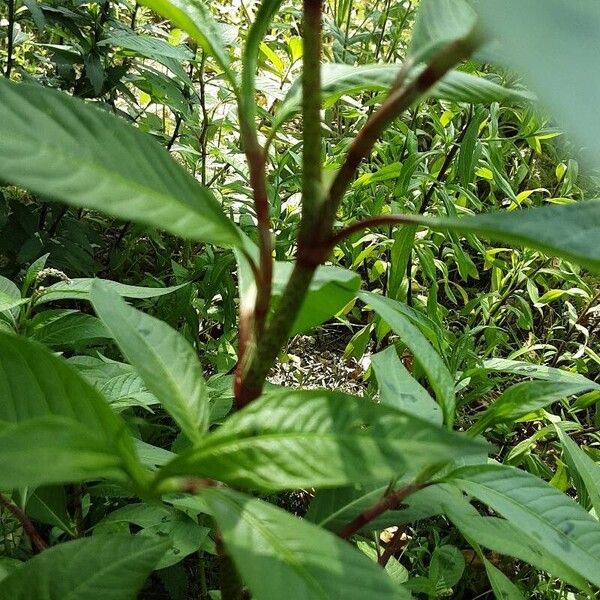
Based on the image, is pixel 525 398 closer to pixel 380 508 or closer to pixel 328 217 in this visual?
pixel 380 508

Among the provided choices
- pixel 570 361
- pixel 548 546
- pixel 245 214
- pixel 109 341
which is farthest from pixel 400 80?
pixel 570 361

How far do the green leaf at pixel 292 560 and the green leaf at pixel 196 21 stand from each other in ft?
0.93

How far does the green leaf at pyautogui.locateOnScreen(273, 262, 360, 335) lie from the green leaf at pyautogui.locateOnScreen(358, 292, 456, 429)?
0.04 metres

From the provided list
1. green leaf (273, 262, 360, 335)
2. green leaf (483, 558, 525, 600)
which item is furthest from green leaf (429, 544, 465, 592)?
green leaf (273, 262, 360, 335)

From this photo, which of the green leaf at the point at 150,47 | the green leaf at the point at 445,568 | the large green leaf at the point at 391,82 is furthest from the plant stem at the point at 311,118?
the green leaf at the point at 150,47

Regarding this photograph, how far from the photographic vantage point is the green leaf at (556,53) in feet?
0.64

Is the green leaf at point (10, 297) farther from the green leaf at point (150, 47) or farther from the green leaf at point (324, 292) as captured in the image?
the green leaf at point (150, 47)

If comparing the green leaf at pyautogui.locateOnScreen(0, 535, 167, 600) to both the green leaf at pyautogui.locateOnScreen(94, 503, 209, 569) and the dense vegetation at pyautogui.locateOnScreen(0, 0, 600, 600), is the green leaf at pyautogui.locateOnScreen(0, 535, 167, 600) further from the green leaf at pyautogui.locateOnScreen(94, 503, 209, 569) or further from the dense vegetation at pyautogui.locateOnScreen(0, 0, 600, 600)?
the green leaf at pyautogui.locateOnScreen(94, 503, 209, 569)

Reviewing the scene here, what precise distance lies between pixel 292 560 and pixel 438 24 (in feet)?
1.09

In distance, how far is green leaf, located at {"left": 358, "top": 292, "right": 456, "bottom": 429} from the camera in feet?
2.02

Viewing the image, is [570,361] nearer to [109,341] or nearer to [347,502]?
[109,341]

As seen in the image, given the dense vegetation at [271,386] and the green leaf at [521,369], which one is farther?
the green leaf at [521,369]

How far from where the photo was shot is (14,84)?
365 mm

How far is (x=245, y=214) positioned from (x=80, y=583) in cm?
110
